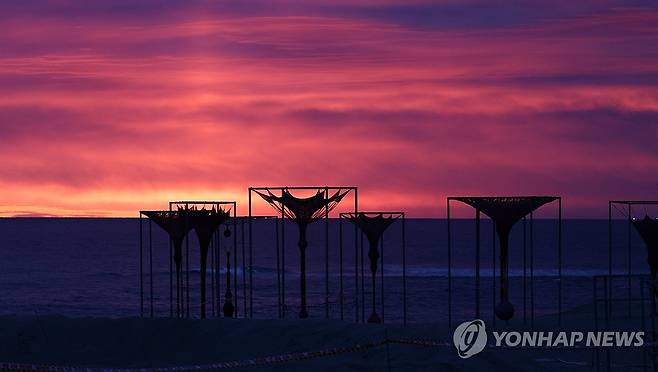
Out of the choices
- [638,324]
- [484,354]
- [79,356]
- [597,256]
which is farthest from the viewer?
[597,256]

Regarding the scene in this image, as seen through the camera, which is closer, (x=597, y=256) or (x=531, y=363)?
(x=531, y=363)

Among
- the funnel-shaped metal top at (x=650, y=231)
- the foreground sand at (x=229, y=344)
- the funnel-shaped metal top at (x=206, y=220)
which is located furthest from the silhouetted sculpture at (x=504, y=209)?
the funnel-shaped metal top at (x=206, y=220)

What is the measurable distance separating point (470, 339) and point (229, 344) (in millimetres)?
5796

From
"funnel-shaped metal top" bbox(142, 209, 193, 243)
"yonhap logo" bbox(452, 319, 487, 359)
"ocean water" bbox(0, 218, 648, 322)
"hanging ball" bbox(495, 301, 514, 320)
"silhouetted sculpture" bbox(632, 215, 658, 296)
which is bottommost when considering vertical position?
"ocean water" bbox(0, 218, 648, 322)

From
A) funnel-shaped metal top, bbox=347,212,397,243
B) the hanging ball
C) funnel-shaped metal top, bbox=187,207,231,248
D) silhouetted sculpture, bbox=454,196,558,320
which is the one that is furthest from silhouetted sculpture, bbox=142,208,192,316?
the hanging ball

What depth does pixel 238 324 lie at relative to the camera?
25859mm

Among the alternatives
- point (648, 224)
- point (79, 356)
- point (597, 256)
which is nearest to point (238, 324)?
point (79, 356)

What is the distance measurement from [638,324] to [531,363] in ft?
26.5

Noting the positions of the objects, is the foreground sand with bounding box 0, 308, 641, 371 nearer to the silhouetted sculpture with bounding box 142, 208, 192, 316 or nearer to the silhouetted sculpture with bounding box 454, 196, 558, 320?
the silhouetted sculpture with bounding box 454, 196, 558, 320

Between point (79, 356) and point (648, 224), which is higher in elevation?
point (648, 224)

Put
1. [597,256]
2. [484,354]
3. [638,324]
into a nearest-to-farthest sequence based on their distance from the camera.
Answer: [484,354]
[638,324]
[597,256]

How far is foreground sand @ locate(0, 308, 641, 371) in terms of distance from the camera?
840 inches

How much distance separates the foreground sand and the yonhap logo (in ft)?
→ 0.79

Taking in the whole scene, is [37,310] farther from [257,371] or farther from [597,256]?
[597,256]
